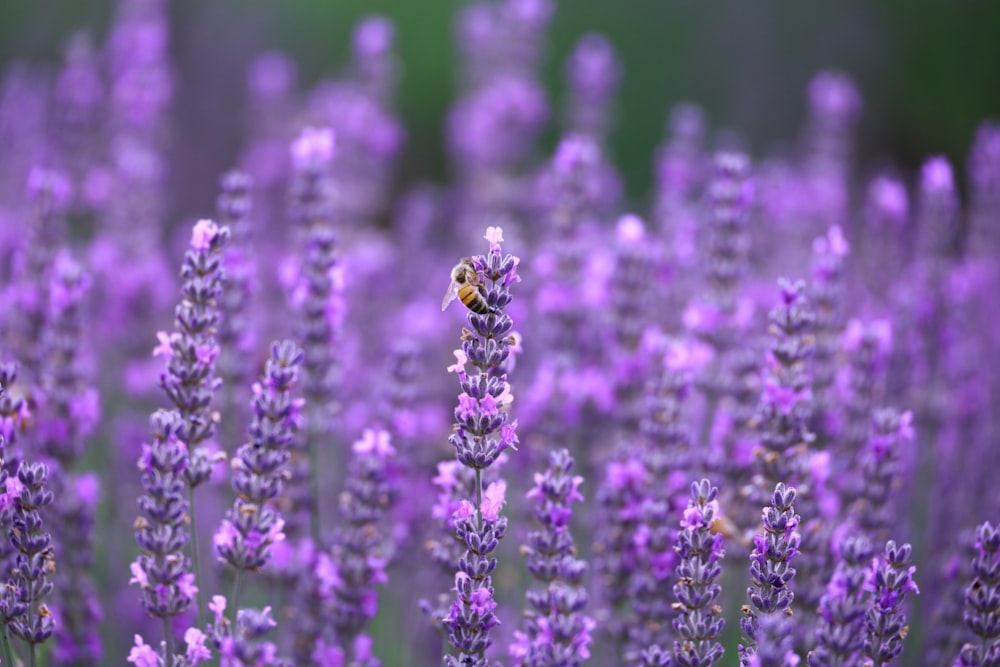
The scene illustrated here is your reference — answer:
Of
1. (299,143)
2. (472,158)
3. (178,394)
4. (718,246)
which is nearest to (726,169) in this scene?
(718,246)

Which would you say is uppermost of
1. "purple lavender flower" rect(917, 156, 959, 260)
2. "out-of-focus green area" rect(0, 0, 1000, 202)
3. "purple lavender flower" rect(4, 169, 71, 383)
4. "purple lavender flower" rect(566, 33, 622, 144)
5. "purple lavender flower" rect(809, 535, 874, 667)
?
"out-of-focus green area" rect(0, 0, 1000, 202)

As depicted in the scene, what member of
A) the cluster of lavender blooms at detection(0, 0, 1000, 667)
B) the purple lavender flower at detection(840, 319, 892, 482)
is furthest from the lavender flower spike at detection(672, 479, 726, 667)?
the purple lavender flower at detection(840, 319, 892, 482)

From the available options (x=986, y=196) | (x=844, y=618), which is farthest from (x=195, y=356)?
(x=986, y=196)

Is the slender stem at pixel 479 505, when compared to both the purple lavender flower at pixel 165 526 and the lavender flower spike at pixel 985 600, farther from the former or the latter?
the lavender flower spike at pixel 985 600

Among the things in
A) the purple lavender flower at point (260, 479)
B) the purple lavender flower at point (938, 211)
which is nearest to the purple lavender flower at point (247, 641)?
the purple lavender flower at point (260, 479)

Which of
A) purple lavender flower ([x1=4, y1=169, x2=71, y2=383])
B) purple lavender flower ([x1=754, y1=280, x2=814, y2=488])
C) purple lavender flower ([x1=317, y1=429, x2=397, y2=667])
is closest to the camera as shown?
purple lavender flower ([x1=754, y1=280, x2=814, y2=488])

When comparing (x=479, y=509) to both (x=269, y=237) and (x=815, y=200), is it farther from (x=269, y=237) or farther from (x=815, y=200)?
(x=269, y=237)

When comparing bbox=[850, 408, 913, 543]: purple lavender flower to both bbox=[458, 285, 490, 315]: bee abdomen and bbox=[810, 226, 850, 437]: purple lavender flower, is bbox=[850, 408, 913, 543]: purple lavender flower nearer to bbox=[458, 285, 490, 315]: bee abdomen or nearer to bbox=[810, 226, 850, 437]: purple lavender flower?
bbox=[810, 226, 850, 437]: purple lavender flower
